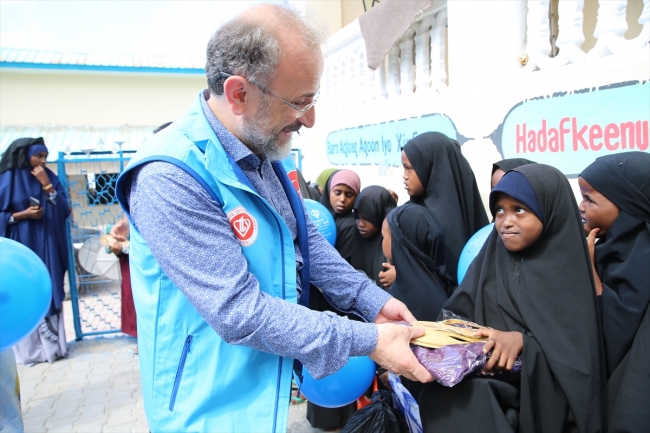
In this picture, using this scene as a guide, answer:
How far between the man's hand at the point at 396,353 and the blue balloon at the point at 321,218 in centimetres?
230

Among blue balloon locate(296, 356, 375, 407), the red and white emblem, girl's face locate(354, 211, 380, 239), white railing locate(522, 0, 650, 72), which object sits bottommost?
blue balloon locate(296, 356, 375, 407)

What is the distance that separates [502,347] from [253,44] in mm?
1381

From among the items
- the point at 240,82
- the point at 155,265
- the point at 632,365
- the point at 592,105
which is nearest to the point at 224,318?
the point at 155,265

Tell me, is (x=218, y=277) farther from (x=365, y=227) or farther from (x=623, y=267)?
(x=365, y=227)

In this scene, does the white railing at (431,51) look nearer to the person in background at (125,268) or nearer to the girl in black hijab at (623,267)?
the girl in black hijab at (623,267)

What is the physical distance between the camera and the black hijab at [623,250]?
6.33 feet

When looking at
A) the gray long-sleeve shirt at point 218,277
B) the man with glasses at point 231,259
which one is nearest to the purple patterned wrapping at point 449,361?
→ the man with glasses at point 231,259

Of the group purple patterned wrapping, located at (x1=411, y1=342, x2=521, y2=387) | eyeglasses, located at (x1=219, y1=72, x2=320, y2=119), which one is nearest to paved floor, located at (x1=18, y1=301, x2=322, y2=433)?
purple patterned wrapping, located at (x1=411, y1=342, x2=521, y2=387)

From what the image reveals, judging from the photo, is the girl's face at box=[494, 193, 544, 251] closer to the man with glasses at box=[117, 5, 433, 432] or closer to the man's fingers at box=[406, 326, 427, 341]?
the man's fingers at box=[406, 326, 427, 341]

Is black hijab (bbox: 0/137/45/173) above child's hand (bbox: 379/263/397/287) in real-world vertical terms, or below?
above

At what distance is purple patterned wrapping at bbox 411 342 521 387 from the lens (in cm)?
154

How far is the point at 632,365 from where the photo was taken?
1.83m

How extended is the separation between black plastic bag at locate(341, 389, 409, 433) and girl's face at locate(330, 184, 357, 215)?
87.0 inches

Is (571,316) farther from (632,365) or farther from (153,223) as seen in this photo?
(153,223)
